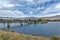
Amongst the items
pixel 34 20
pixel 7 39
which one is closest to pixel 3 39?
pixel 7 39

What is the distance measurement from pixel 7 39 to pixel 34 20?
161m

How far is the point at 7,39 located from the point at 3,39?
330mm

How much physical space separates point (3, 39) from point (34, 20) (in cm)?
16090

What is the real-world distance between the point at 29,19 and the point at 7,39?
165 meters

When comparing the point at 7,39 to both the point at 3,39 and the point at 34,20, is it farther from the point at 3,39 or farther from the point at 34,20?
the point at 34,20

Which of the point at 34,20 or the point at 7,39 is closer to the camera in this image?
the point at 7,39

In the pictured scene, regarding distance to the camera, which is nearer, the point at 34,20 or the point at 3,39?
the point at 3,39

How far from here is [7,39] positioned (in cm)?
1232

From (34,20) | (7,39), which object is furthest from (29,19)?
(7,39)

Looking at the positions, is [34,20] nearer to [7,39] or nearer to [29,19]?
[29,19]

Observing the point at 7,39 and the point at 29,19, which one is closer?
the point at 7,39

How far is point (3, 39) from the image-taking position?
12.1m

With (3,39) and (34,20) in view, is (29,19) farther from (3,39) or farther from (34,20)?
(3,39)

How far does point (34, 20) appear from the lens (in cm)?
17288
